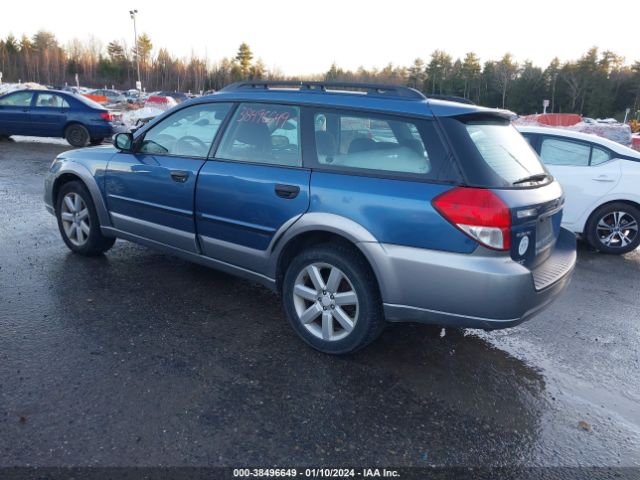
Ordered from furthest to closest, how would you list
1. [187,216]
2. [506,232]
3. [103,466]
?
[187,216], [506,232], [103,466]

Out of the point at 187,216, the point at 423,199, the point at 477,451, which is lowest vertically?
the point at 477,451

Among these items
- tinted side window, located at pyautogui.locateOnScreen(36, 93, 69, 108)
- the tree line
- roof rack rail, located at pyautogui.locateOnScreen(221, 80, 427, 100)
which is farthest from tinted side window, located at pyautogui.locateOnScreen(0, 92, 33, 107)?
the tree line

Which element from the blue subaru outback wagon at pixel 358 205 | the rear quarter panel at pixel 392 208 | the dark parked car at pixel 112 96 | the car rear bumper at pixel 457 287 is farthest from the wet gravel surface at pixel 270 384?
the dark parked car at pixel 112 96

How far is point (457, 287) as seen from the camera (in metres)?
2.82

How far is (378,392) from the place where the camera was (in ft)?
9.76

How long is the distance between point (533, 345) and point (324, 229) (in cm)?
186

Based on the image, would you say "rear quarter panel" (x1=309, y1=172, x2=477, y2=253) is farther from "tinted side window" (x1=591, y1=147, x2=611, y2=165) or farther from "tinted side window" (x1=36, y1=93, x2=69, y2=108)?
"tinted side window" (x1=36, y1=93, x2=69, y2=108)

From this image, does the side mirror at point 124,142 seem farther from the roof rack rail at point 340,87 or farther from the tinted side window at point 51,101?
the tinted side window at point 51,101

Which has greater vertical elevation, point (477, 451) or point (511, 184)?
point (511, 184)

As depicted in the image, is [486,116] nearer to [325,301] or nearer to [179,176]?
[325,301]

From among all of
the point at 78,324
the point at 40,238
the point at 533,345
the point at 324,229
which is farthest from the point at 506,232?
the point at 40,238

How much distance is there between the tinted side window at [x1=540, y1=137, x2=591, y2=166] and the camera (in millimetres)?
6508

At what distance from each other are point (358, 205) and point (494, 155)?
2.98 feet

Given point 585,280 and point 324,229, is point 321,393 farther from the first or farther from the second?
point 585,280
